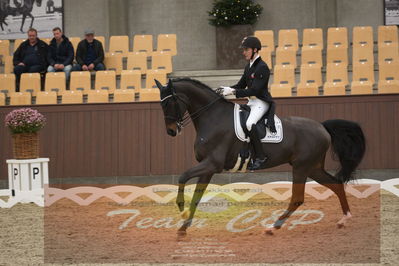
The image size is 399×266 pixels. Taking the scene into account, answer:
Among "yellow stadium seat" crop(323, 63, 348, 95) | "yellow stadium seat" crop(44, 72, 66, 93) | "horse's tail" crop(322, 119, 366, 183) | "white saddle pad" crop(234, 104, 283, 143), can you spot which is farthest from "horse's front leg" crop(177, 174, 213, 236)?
"yellow stadium seat" crop(44, 72, 66, 93)

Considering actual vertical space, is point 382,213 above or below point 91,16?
below

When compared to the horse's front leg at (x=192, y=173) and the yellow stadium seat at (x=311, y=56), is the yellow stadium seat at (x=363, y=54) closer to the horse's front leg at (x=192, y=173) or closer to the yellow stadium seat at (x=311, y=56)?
the yellow stadium seat at (x=311, y=56)

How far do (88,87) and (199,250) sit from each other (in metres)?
7.99

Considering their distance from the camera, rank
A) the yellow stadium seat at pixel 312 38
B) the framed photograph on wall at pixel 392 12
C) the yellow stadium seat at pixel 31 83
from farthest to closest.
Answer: the framed photograph on wall at pixel 392 12, the yellow stadium seat at pixel 312 38, the yellow stadium seat at pixel 31 83

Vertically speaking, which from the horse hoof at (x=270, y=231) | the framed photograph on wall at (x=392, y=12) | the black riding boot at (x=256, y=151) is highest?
the framed photograph on wall at (x=392, y=12)

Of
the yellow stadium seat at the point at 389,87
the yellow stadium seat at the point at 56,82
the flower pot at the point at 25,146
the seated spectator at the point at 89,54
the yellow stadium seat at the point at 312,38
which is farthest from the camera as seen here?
the yellow stadium seat at the point at 312,38

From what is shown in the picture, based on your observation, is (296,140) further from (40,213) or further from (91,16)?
(91,16)

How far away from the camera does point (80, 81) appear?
13.3 meters

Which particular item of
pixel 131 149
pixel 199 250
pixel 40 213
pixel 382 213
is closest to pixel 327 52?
pixel 131 149

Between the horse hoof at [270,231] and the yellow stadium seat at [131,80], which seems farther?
the yellow stadium seat at [131,80]

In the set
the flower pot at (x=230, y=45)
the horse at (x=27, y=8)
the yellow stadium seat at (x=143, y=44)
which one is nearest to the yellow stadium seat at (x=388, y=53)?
the flower pot at (x=230, y=45)

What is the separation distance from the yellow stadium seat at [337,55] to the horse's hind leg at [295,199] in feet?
22.6

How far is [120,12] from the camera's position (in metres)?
17.5

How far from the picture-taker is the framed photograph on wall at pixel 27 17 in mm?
17422
